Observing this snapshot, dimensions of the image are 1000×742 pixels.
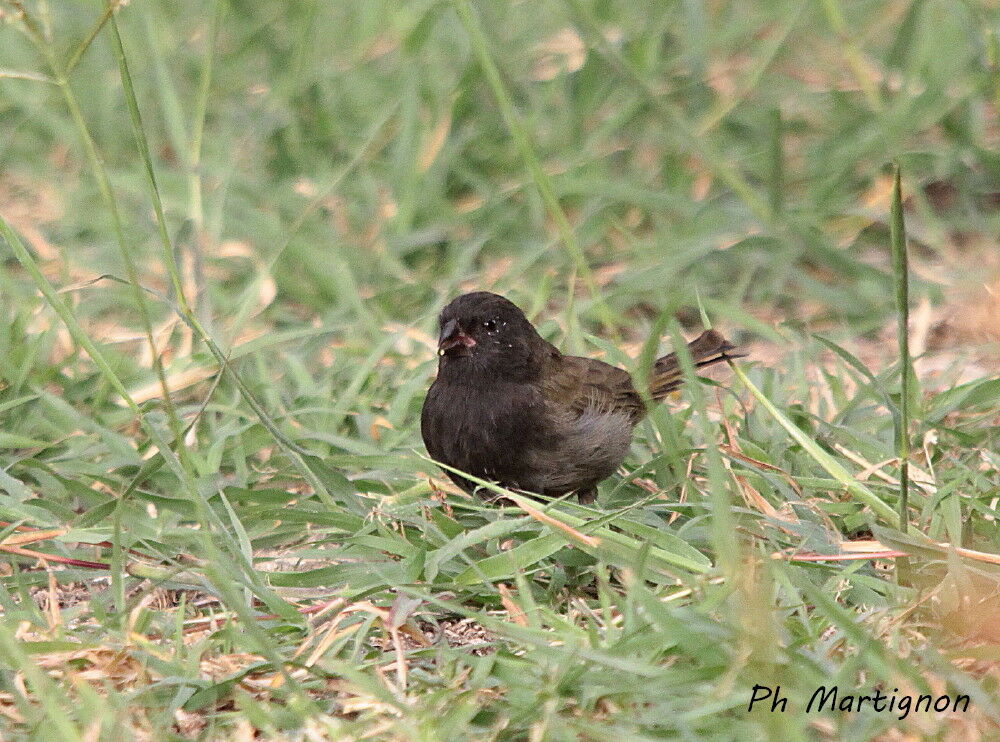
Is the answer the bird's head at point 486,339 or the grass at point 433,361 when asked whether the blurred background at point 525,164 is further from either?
the bird's head at point 486,339

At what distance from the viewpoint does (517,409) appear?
3.80 m

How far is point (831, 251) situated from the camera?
16.7 feet

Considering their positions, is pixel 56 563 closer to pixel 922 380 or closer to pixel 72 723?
pixel 72 723

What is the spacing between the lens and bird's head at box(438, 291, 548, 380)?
12.8 ft

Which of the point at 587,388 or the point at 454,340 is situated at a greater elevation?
the point at 454,340

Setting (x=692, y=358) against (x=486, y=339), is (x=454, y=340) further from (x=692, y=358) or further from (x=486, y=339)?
(x=692, y=358)

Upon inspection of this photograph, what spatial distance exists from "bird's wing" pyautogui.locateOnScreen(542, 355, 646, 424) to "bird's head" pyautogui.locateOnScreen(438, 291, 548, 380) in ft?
0.28

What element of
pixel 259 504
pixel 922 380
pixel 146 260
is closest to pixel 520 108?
pixel 146 260

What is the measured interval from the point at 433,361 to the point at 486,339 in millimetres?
685

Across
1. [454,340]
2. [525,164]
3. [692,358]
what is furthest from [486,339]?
[525,164]

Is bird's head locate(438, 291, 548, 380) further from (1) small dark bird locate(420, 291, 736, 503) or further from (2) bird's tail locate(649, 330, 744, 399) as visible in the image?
(2) bird's tail locate(649, 330, 744, 399)

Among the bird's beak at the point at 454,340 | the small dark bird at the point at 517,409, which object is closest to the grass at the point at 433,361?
the small dark bird at the point at 517,409

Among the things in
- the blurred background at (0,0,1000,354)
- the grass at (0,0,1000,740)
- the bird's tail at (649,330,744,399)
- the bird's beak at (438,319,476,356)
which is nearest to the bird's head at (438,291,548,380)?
the bird's beak at (438,319,476,356)

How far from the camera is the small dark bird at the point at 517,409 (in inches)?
146
